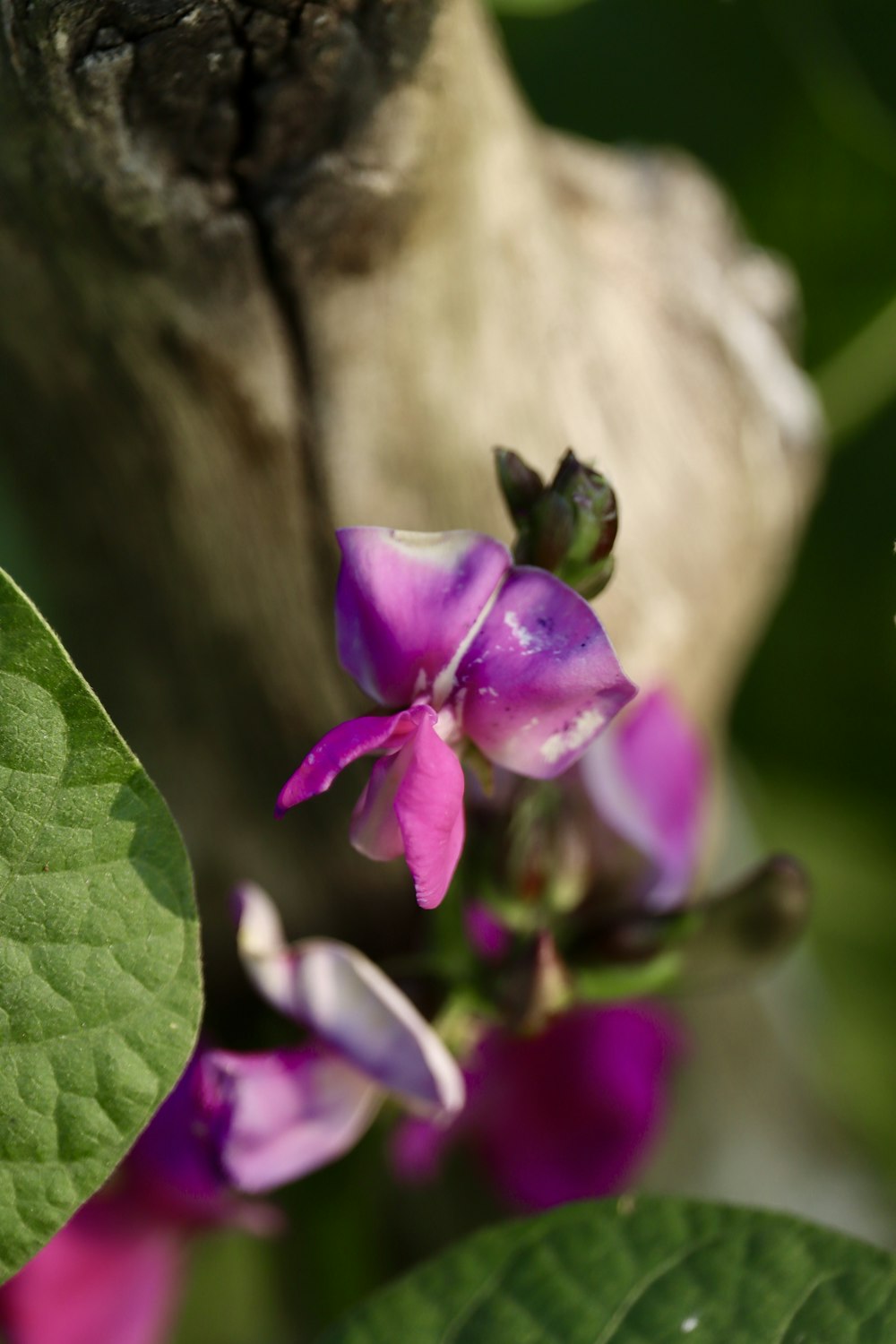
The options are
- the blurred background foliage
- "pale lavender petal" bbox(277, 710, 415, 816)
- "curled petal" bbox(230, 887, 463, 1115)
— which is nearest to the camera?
"pale lavender petal" bbox(277, 710, 415, 816)

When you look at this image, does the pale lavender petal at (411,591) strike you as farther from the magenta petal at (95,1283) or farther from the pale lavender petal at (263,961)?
the magenta petal at (95,1283)

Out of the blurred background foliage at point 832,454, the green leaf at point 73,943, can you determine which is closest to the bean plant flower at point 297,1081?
the green leaf at point 73,943

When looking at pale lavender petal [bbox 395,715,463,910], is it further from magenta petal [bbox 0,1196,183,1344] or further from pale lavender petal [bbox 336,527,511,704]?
magenta petal [bbox 0,1196,183,1344]

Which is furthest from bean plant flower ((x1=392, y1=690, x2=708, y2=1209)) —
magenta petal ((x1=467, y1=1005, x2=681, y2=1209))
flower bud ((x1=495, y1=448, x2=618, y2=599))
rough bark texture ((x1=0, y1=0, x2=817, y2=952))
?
flower bud ((x1=495, y1=448, x2=618, y2=599))

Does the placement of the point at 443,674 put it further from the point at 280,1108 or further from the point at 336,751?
the point at 280,1108

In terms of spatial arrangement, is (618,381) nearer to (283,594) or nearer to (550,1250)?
(283,594)

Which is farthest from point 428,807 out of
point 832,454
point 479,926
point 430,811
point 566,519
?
point 832,454
